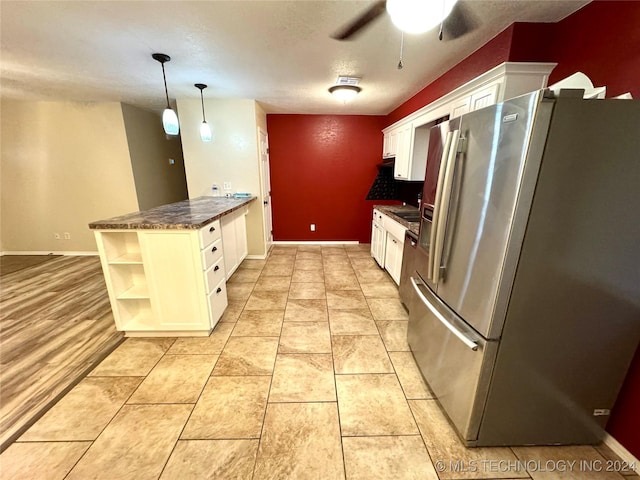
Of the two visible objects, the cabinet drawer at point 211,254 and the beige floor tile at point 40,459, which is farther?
the cabinet drawer at point 211,254

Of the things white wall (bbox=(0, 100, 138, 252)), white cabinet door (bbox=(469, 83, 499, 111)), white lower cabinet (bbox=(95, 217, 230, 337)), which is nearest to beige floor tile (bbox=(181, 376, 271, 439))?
white lower cabinet (bbox=(95, 217, 230, 337))

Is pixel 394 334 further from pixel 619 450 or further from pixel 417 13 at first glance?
pixel 417 13

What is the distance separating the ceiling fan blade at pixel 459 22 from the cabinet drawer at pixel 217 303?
2.70 m

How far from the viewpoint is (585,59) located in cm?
147

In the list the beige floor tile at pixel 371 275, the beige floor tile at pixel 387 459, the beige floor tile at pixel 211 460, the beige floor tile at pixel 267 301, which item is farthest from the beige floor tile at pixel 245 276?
the beige floor tile at pixel 387 459

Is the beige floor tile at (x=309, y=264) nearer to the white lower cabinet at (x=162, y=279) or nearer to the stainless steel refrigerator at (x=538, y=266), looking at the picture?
the white lower cabinet at (x=162, y=279)

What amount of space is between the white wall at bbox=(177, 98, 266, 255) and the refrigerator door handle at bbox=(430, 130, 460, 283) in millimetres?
3097

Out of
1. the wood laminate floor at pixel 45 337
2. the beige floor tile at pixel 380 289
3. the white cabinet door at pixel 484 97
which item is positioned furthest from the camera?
the beige floor tile at pixel 380 289

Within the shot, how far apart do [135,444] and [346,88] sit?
3.50 m

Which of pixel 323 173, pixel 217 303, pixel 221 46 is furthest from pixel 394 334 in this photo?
pixel 323 173

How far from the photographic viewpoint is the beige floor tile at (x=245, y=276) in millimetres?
3441

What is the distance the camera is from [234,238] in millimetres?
3414

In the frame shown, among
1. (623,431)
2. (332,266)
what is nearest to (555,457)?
(623,431)

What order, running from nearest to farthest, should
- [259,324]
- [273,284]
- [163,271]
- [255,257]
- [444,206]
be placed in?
[444,206]
[163,271]
[259,324]
[273,284]
[255,257]
